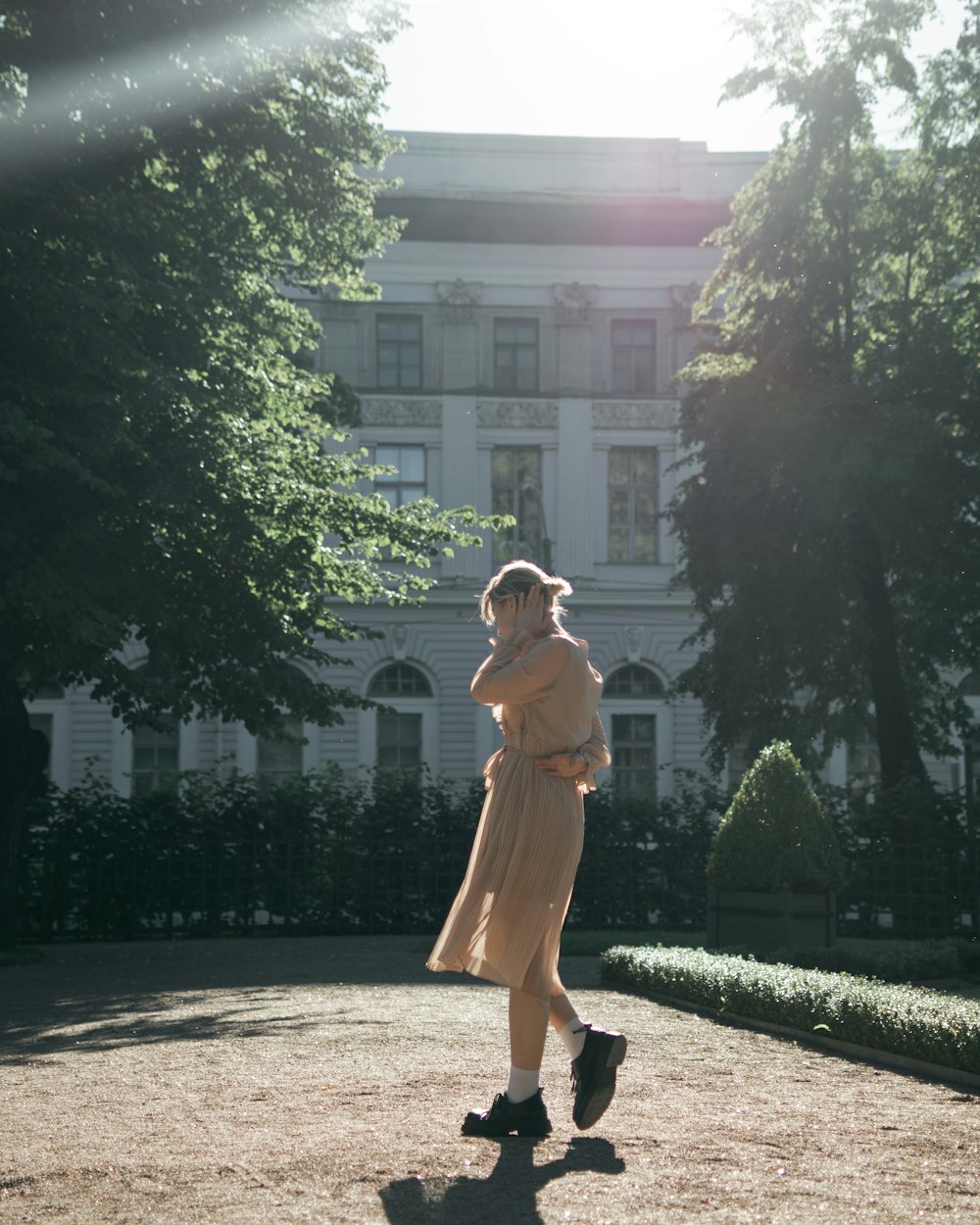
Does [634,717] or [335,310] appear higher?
[335,310]

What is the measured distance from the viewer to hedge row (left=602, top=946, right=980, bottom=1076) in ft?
24.1

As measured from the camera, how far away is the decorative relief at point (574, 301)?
41.9 meters

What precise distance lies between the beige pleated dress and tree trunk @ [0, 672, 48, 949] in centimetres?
1205

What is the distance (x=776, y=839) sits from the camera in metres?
12.7

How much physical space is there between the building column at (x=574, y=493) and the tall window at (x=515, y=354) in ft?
3.71

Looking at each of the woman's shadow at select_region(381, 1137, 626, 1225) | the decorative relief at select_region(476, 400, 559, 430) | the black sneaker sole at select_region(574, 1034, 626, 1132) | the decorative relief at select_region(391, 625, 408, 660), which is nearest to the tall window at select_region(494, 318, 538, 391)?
the decorative relief at select_region(476, 400, 559, 430)

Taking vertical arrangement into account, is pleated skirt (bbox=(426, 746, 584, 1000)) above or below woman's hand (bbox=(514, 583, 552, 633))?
below

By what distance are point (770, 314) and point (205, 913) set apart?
449 inches

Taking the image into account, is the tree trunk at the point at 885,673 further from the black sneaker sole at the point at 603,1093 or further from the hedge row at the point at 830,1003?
the black sneaker sole at the point at 603,1093

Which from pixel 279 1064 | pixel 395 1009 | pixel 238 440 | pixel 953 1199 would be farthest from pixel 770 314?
pixel 953 1199

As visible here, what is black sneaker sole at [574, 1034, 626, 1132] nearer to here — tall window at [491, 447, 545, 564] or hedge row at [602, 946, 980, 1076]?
hedge row at [602, 946, 980, 1076]

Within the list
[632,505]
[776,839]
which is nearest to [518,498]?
[632,505]

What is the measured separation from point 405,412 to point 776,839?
98.6 feet

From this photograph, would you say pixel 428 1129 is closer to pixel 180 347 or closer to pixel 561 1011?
pixel 561 1011
